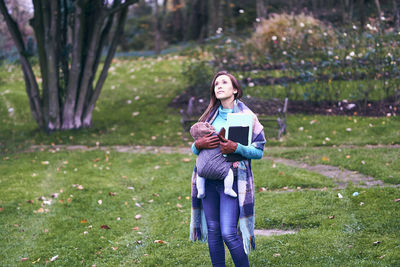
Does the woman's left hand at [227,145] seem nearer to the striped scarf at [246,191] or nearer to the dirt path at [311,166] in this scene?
the striped scarf at [246,191]

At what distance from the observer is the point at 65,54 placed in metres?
12.4

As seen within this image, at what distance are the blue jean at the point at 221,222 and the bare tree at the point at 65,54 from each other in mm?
8506

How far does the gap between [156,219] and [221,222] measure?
2.85 metres

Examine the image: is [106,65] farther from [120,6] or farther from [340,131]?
[340,131]

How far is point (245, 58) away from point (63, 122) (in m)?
5.60

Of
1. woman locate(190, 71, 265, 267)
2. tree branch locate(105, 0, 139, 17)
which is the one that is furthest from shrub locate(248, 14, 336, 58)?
woman locate(190, 71, 265, 267)

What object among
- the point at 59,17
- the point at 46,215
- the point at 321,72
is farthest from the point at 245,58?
the point at 46,215

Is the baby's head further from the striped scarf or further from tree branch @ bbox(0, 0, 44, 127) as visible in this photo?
tree branch @ bbox(0, 0, 44, 127)

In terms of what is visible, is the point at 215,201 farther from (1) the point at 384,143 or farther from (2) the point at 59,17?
(2) the point at 59,17

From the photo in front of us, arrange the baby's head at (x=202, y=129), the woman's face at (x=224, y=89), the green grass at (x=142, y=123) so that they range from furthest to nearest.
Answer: the green grass at (x=142, y=123) < the woman's face at (x=224, y=89) < the baby's head at (x=202, y=129)

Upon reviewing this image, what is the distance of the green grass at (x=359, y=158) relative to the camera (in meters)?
7.47

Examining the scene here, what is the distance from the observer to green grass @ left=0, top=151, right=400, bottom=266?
509 cm

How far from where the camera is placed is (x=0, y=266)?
17.5 ft

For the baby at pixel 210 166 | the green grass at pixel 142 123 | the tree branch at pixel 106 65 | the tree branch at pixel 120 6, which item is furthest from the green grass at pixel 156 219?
the tree branch at pixel 120 6
